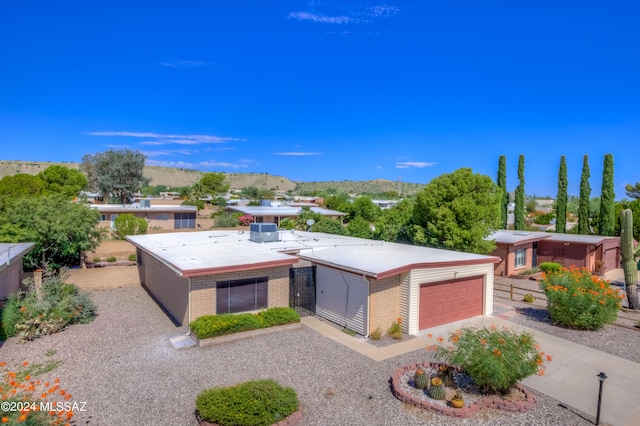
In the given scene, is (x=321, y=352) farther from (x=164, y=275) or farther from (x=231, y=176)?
(x=231, y=176)

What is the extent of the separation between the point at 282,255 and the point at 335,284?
239cm

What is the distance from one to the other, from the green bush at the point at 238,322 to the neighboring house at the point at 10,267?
6.42 m

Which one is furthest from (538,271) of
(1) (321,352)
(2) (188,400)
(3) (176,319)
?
(2) (188,400)

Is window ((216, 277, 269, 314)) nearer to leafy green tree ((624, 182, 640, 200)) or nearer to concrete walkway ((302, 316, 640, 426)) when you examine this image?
concrete walkway ((302, 316, 640, 426))

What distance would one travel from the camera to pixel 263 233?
67.3 ft

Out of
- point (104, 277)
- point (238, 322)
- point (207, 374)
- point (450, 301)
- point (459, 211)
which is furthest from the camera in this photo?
point (459, 211)

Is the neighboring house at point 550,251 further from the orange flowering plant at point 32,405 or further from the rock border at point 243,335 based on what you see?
the orange flowering plant at point 32,405

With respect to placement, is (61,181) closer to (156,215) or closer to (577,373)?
(156,215)

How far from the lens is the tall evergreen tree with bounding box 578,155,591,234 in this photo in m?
38.1

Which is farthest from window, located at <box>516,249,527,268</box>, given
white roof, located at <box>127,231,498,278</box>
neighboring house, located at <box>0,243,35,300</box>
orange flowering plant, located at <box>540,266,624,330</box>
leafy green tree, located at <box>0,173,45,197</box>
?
leafy green tree, located at <box>0,173,45,197</box>

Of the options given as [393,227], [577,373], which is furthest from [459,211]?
[577,373]

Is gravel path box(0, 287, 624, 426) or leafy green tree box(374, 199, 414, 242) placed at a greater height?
leafy green tree box(374, 199, 414, 242)

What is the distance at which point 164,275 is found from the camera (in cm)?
1714

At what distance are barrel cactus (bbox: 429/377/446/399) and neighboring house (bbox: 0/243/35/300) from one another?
42.7ft
